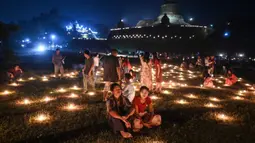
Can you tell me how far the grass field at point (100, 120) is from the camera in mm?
6816

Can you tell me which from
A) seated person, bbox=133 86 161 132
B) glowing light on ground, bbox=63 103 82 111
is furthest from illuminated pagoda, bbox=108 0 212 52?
seated person, bbox=133 86 161 132

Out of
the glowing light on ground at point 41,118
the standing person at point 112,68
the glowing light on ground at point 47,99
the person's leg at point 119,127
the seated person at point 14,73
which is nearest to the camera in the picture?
the person's leg at point 119,127

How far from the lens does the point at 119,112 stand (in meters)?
6.92

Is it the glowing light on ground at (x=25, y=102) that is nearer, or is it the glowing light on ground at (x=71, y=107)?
the glowing light on ground at (x=71, y=107)

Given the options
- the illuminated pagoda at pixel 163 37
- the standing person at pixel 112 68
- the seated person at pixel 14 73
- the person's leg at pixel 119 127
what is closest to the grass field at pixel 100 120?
the person's leg at pixel 119 127

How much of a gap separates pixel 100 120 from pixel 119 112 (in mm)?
1597

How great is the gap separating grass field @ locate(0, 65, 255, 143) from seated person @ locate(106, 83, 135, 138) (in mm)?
252

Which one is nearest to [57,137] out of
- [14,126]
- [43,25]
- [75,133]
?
[75,133]

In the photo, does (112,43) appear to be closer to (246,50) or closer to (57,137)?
(246,50)

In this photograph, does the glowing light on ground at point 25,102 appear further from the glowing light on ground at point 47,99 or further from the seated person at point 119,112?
the seated person at point 119,112

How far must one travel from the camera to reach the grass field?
22.4ft

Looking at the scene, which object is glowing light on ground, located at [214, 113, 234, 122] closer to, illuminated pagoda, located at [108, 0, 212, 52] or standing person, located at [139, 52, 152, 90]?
standing person, located at [139, 52, 152, 90]

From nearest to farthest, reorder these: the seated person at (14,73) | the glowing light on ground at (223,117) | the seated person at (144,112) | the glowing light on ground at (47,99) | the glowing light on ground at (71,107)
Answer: the seated person at (144,112) < the glowing light on ground at (223,117) < the glowing light on ground at (71,107) < the glowing light on ground at (47,99) < the seated person at (14,73)

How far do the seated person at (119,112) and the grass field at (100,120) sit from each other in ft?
0.83
